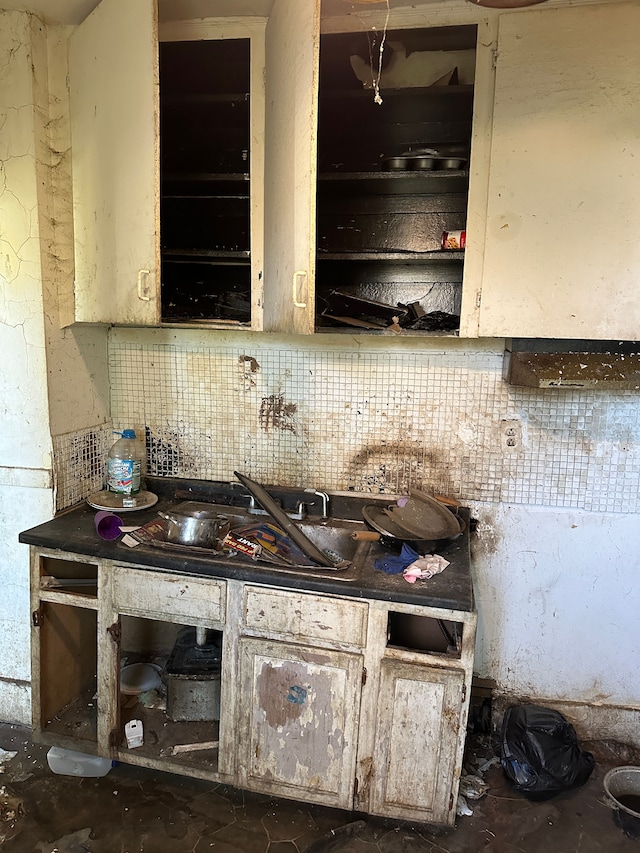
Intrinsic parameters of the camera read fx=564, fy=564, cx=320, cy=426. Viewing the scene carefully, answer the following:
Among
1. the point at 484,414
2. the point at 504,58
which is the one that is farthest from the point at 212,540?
the point at 504,58

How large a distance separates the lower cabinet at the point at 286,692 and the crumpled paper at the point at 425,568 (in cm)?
11

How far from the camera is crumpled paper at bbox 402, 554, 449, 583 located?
1.65m

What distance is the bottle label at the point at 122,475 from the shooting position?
2162mm

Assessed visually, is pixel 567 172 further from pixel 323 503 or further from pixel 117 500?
pixel 117 500

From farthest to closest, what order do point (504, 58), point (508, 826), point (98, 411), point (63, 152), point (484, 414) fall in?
point (98, 411)
point (484, 414)
point (63, 152)
point (508, 826)
point (504, 58)

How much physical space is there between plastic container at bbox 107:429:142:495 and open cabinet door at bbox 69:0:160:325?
1.78ft

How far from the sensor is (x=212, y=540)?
185 centimetres

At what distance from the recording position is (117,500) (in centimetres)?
214

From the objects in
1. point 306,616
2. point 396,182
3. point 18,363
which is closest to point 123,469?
point 18,363

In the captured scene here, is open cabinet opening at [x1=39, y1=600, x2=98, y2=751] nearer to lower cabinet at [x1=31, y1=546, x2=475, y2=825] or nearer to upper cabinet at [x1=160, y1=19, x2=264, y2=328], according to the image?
lower cabinet at [x1=31, y1=546, x2=475, y2=825]

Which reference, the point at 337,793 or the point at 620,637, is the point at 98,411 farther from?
the point at 620,637

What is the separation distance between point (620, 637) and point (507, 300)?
4.31 feet

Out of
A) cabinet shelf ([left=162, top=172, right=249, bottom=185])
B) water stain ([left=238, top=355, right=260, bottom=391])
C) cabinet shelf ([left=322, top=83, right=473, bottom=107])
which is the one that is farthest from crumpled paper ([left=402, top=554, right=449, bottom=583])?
cabinet shelf ([left=322, top=83, right=473, bottom=107])

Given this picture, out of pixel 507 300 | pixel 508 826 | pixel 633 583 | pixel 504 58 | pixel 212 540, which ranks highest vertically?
pixel 504 58
